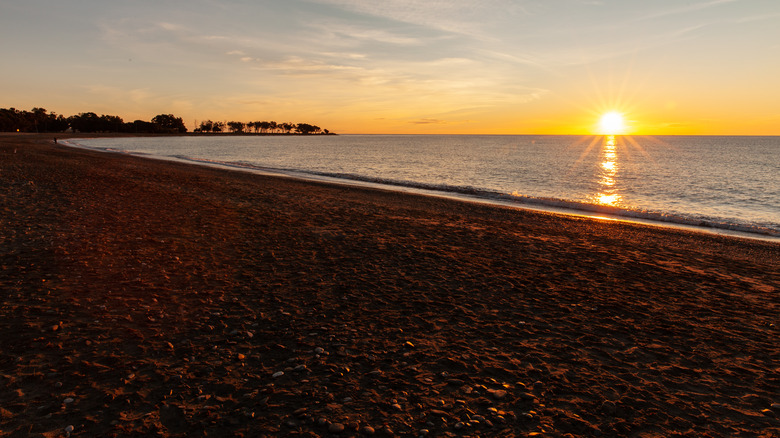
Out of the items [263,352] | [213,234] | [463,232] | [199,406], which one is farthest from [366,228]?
Result: [199,406]

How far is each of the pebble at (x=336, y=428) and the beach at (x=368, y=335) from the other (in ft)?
0.06

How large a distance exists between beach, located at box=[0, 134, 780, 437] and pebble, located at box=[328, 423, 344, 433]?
2cm

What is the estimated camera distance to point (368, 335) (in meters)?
6.03

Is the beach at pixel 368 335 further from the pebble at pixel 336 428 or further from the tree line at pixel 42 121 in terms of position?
the tree line at pixel 42 121

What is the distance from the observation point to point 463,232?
45.1 ft

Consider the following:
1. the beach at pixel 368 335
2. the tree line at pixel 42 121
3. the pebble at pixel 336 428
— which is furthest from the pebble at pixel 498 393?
the tree line at pixel 42 121

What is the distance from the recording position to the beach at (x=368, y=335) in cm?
423

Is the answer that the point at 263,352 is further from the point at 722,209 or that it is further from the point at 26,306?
the point at 722,209

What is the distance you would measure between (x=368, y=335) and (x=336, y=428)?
6.87ft

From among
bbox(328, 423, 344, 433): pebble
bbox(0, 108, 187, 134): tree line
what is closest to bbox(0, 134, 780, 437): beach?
bbox(328, 423, 344, 433): pebble

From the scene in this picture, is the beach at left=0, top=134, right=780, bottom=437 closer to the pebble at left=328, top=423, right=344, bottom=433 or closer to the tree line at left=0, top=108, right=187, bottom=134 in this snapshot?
the pebble at left=328, top=423, right=344, bottom=433

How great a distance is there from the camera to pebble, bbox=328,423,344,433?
3.95 m

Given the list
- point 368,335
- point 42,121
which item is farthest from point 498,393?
point 42,121

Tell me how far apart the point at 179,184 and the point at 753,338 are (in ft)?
79.3
